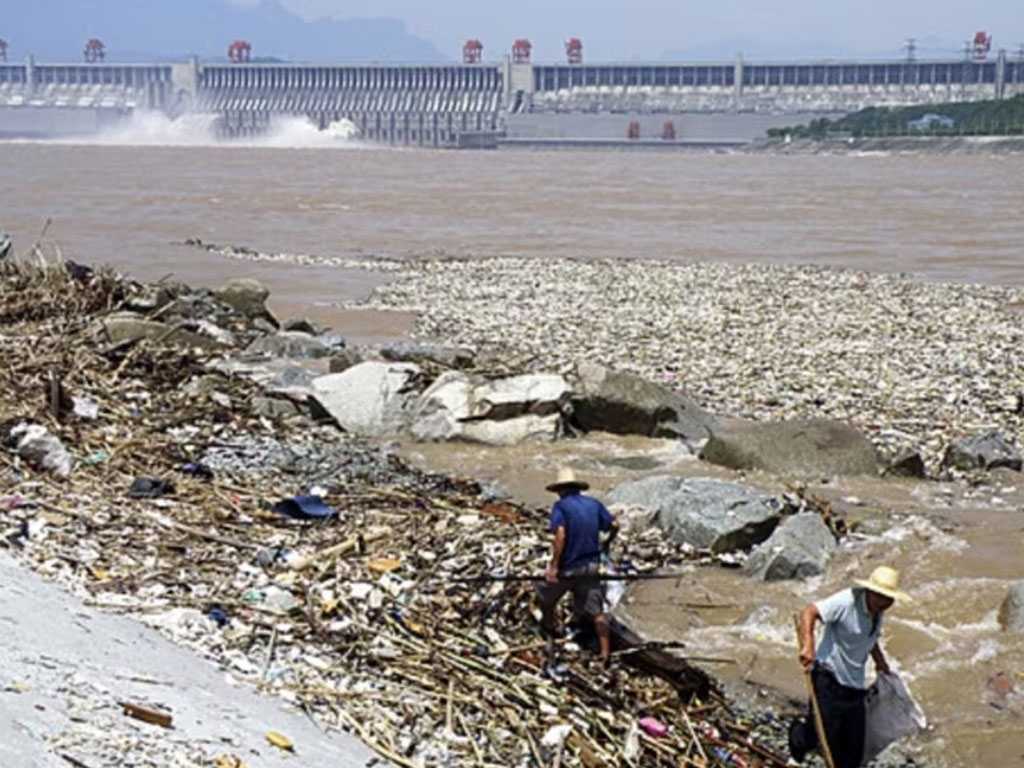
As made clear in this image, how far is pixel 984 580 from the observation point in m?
8.38

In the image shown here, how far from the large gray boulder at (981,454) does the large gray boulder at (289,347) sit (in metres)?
6.61

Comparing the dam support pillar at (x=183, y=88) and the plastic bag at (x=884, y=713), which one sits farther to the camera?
the dam support pillar at (x=183, y=88)

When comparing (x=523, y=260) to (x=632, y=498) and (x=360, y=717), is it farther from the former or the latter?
(x=360, y=717)

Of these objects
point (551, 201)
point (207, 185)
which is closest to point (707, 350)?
point (551, 201)

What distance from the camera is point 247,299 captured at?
674 inches

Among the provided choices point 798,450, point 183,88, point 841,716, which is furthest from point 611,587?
point 183,88

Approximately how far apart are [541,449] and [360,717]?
573cm

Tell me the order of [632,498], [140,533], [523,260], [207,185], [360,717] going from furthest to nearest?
1. [207,185]
2. [523,260]
3. [632,498]
4. [140,533]
5. [360,717]

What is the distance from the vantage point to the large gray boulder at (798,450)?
34.4 ft

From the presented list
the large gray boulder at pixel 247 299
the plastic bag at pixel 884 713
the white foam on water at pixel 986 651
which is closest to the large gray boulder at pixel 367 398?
the large gray boulder at pixel 247 299

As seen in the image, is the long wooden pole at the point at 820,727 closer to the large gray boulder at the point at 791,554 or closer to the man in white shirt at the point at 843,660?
the man in white shirt at the point at 843,660

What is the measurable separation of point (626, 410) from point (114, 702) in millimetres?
7093

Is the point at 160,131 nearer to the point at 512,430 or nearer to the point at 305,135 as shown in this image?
the point at 305,135

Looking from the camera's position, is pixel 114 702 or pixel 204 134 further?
pixel 204 134
